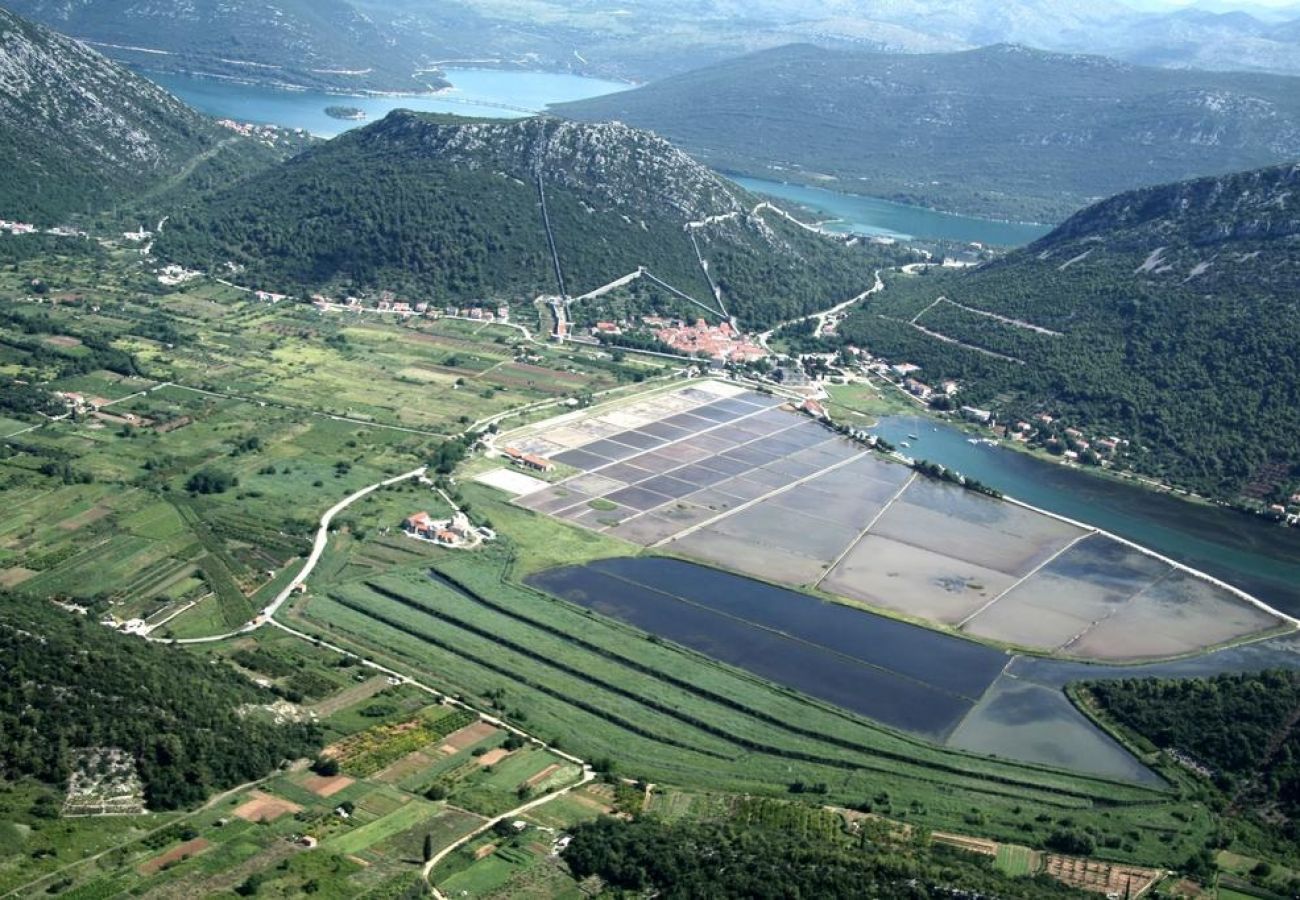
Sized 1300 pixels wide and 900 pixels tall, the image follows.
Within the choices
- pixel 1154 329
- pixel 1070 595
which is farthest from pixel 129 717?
pixel 1154 329

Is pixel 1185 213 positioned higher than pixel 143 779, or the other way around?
pixel 1185 213

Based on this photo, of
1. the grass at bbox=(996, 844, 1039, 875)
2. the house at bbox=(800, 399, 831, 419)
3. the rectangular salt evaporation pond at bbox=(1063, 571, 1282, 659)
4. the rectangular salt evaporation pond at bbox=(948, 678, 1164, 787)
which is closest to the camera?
the grass at bbox=(996, 844, 1039, 875)

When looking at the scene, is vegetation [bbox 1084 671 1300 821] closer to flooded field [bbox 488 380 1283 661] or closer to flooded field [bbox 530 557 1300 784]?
flooded field [bbox 530 557 1300 784]

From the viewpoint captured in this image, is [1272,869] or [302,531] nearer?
[1272,869]

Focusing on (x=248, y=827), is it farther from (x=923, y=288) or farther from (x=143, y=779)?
(x=923, y=288)

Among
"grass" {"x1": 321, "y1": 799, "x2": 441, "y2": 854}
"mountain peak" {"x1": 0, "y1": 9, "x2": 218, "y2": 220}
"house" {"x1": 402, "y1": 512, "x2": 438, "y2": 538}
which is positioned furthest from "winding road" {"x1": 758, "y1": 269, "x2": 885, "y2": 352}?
"grass" {"x1": 321, "y1": 799, "x2": 441, "y2": 854}

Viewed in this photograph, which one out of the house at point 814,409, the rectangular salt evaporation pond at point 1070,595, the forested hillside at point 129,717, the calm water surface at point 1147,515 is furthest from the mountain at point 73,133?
the rectangular salt evaporation pond at point 1070,595

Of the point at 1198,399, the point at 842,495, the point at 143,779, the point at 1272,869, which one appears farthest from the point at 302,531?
the point at 1198,399

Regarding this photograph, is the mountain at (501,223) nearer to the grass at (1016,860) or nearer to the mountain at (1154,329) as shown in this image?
the mountain at (1154,329)
